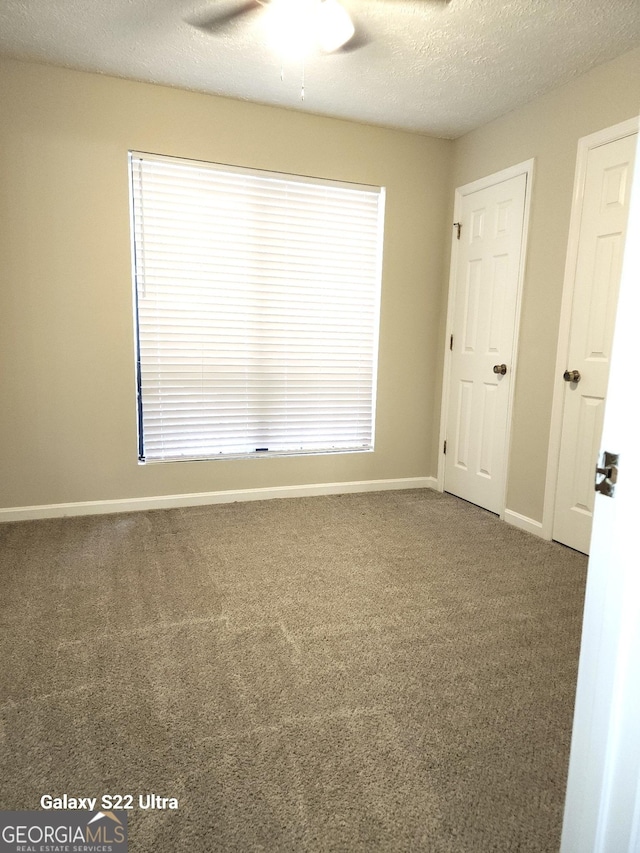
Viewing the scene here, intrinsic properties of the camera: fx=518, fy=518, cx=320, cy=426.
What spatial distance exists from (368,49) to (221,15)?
73cm

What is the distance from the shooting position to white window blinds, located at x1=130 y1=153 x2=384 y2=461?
332 centimetres

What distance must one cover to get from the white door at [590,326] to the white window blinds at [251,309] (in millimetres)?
1443

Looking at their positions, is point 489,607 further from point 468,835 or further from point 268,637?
point 468,835

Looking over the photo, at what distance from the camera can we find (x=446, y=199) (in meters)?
3.89

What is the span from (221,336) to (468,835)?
296 centimetres

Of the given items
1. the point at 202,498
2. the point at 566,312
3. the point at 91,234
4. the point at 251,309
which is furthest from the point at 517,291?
the point at 91,234

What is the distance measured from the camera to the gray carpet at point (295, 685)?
1283 mm

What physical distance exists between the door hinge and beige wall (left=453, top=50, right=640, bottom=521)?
8.23 feet

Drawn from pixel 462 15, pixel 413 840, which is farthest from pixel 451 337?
pixel 413 840

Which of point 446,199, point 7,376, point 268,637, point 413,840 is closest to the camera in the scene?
point 413,840

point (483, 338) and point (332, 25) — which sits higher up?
point (332, 25)

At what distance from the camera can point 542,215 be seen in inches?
121

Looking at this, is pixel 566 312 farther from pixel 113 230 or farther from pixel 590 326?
→ pixel 113 230

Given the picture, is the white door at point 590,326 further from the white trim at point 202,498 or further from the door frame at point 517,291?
the white trim at point 202,498
